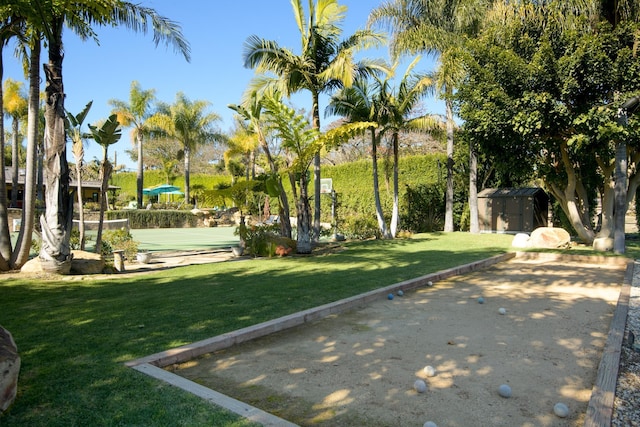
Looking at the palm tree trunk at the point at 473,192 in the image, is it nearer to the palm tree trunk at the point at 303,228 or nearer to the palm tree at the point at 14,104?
the palm tree trunk at the point at 303,228

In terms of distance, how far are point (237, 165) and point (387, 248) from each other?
32.3 meters

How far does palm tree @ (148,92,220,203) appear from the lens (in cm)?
3928

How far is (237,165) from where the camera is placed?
44.4m

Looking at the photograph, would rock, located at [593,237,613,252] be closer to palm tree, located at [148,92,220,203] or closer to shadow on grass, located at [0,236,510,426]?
shadow on grass, located at [0,236,510,426]

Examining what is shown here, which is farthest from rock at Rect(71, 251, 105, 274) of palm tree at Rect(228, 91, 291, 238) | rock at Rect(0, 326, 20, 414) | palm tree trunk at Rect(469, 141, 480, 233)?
palm tree trunk at Rect(469, 141, 480, 233)

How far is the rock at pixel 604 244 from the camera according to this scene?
13523 millimetres

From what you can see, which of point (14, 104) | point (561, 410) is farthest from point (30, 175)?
point (14, 104)

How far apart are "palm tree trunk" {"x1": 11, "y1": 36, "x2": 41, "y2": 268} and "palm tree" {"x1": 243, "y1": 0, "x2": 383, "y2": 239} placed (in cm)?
700

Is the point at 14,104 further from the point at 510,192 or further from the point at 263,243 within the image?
the point at 510,192

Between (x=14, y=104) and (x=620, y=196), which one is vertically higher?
(x=14, y=104)

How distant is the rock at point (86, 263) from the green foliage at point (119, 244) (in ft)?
6.84

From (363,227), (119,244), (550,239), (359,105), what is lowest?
(550,239)

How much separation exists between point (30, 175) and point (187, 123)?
105ft

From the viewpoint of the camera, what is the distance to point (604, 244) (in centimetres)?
1359
